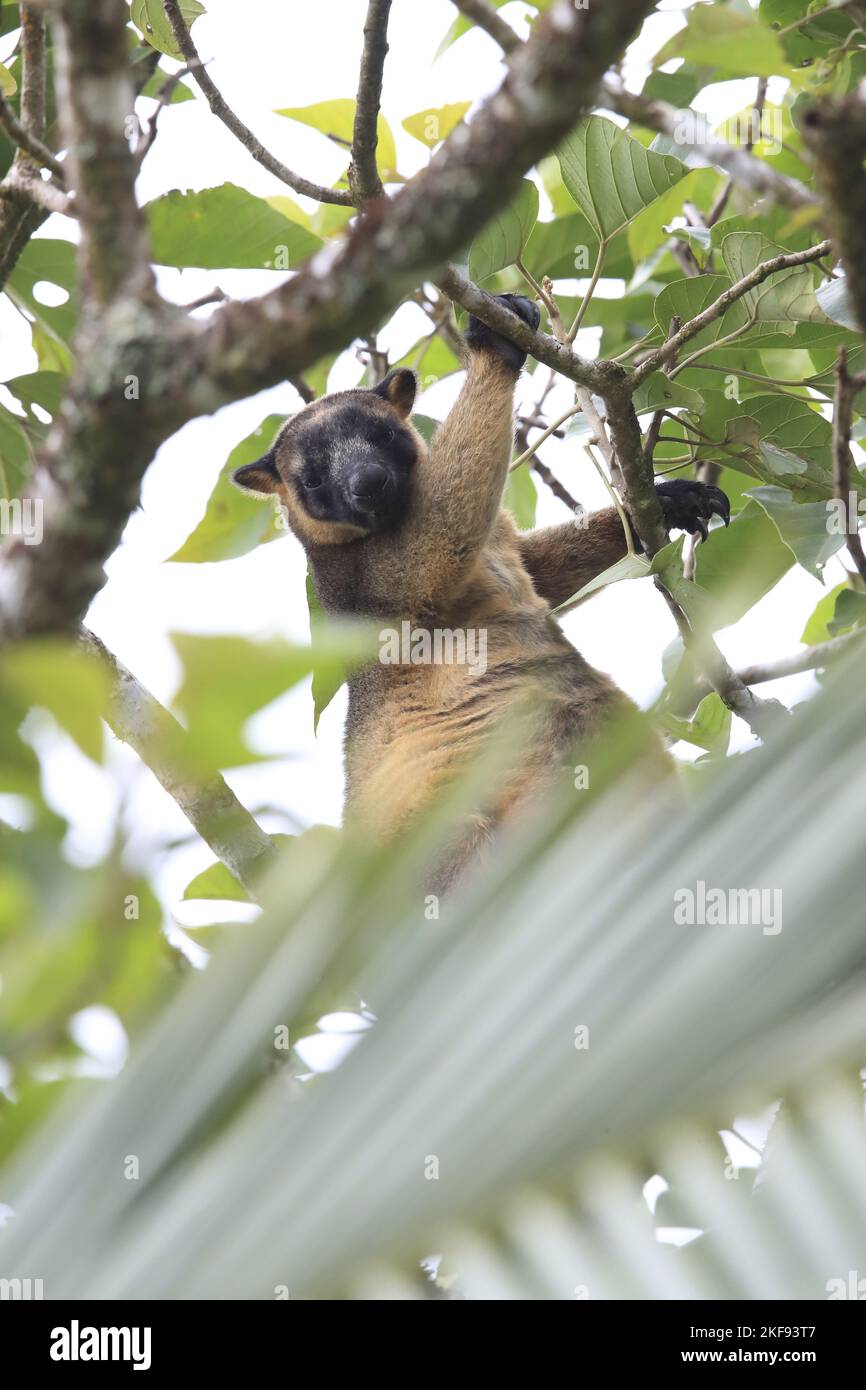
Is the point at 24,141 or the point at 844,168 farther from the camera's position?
the point at 24,141

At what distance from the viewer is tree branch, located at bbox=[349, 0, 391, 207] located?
423 centimetres

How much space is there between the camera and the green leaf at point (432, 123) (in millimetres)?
6668

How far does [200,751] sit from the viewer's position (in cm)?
103

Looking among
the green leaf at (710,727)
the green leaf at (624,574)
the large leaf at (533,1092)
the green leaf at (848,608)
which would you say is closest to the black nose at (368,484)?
the green leaf at (710,727)

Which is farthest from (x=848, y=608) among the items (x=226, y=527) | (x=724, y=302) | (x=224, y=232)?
(x=226, y=527)

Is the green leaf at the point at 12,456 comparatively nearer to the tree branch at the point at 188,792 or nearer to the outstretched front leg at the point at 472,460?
the tree branch at the point at 188,792

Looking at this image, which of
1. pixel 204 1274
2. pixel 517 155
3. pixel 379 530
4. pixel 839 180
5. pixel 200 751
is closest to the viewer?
pixel 200 751

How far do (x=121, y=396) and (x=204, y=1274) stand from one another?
3.47 ft

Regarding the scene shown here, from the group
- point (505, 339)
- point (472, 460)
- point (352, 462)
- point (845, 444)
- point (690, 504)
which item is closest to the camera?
point (845, 444)

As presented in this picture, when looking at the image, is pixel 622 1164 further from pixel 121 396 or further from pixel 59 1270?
pixel 121 396

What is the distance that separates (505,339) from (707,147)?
3.21m

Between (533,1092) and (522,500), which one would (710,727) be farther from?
(533,1092)

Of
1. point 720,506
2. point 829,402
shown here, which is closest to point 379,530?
point 720,506

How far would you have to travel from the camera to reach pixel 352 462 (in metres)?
7.40
